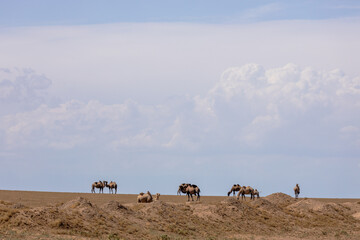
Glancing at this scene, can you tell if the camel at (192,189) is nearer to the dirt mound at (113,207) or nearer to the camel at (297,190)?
the camel at (297,190)

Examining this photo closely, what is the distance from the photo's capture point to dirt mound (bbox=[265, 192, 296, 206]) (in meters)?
69.1

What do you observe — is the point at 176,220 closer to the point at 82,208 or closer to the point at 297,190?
the point at 82,208

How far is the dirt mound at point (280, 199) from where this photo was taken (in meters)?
69.1

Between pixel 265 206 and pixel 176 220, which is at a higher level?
pixel 265 206

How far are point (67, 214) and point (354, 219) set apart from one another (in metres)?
33.3

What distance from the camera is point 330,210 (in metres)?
65.5

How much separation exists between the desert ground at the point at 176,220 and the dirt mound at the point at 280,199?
269 mm

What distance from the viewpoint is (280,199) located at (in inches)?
2781

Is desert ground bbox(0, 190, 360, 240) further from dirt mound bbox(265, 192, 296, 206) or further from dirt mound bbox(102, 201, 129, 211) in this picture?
dirt mound bbox(265, 192, 296, 206)

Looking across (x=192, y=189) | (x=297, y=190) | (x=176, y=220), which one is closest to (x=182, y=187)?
(x=192, y=189)

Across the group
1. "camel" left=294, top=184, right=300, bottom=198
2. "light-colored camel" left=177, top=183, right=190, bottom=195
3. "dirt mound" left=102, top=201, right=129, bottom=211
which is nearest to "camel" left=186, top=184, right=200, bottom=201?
"light-colored camel" left=177, top=183, right=190, bottom=195

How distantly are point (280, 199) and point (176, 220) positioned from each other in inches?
925

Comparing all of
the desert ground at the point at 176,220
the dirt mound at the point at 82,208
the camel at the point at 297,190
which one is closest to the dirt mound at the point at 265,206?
the desert ground at the point at 176,220

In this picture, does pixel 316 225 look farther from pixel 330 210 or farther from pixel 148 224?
pixel 148 224
